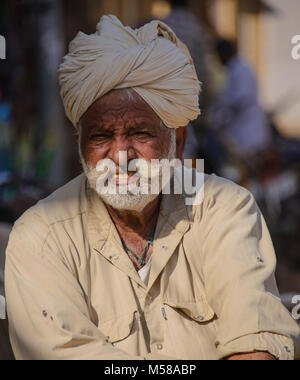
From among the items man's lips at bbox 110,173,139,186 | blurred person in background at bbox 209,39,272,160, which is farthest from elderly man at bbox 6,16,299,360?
blurred person in background at bbox 209,39,272,160

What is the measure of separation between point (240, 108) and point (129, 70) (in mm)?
5659

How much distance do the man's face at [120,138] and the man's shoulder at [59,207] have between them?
0.43ft

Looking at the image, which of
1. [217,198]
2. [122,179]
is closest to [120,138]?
[122,179]

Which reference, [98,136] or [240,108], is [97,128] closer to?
[98,136]

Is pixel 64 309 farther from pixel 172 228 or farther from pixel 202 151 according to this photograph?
pixel 202 151

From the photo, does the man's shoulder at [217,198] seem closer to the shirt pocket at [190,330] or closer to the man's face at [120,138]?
the man's face at [120,138]

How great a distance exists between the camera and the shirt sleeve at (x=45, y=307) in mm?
2699

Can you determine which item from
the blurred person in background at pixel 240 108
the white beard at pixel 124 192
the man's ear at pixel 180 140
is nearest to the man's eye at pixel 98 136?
the white beard at pixel 124 192

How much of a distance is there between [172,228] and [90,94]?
64 centimetres

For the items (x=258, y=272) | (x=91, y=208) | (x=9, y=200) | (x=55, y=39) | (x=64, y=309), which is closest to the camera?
(x=64, y=309)

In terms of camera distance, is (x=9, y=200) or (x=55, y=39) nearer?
(x=9, y=200)

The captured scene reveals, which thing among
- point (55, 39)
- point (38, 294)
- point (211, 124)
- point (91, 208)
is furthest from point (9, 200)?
point (55, 39)

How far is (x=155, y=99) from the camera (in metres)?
3.09

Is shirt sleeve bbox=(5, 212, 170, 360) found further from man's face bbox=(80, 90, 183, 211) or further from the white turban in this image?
the white turban
